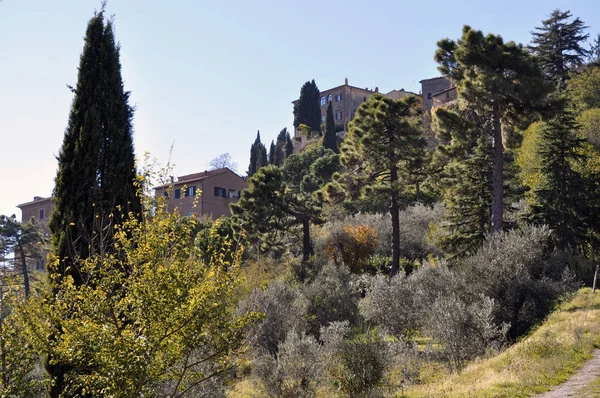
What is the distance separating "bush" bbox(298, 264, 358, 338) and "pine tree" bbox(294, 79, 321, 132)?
203 ft

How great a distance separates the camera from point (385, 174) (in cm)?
3169

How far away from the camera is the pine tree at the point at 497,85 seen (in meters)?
25.0

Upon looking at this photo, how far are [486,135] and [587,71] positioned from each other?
25.9 m

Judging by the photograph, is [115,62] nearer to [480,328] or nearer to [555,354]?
[480,328]

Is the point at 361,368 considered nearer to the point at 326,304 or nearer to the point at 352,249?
the point at 326,304

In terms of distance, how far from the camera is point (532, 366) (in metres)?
13.1

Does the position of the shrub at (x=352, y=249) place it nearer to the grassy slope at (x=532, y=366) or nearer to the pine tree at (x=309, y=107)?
the grassy slope at (x=532, y=366)

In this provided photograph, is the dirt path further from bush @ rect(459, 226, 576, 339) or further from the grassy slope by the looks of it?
bush @ rect(459, 226, 576, 339)

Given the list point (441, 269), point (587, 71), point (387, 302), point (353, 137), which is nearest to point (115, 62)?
point (387, 302)

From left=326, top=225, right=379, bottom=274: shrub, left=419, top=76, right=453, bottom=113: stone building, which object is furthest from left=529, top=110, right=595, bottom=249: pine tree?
left=419, top=76, right=453, bottom=113: stone building

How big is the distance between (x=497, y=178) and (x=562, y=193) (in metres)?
3.81

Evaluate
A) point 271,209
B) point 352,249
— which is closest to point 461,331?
point 271,209

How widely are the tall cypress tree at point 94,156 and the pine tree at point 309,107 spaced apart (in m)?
71.0

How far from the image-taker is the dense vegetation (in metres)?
8.10
